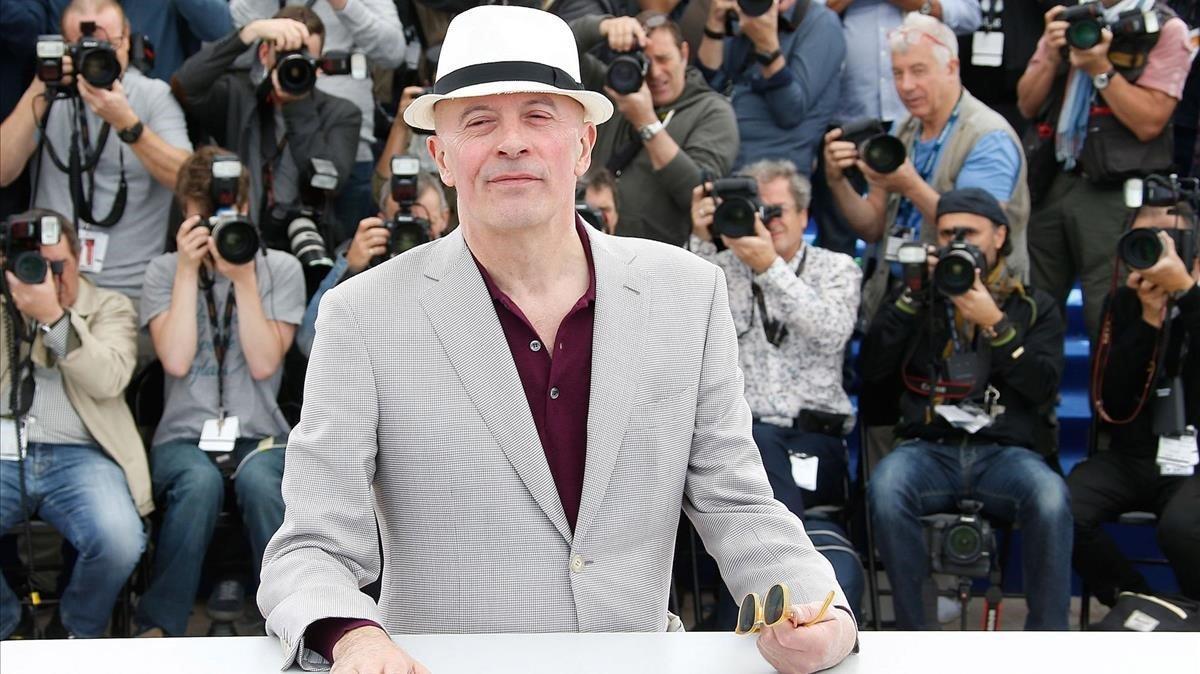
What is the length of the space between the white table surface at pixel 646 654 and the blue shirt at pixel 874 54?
3.95 m

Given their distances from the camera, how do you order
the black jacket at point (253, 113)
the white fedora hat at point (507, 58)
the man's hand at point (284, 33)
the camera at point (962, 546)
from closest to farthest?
the white fedora hat at point (507, 58) < the camera at point (962, 546) < the man's hand at point (284, 33) < the black jacket at point (253, 113)

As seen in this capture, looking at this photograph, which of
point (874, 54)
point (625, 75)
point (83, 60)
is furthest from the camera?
point (874, 54)

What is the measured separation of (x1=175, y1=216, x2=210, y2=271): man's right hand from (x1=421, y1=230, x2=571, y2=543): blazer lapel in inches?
99.2

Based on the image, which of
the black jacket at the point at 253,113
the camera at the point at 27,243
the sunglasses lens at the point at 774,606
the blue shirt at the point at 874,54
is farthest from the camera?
the blue shirt at the point at 874,54

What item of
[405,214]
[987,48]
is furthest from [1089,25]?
[405,214]

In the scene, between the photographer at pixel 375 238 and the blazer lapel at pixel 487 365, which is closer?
the blazer lapel at pixel 487 365

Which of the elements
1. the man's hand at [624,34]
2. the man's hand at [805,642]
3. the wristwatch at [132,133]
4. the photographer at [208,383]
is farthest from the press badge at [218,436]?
the man's hand at [805,642]

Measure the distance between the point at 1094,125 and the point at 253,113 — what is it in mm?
2982

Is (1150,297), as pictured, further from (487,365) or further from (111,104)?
(111,104)

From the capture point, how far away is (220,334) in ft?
15.1

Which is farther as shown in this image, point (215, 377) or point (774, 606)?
point (215, 377)

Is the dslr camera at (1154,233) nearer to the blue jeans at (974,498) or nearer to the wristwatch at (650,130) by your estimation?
the blue jeans at (974,498)

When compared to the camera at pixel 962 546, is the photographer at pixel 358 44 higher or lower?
higher

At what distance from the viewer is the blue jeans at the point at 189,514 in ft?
14.3
